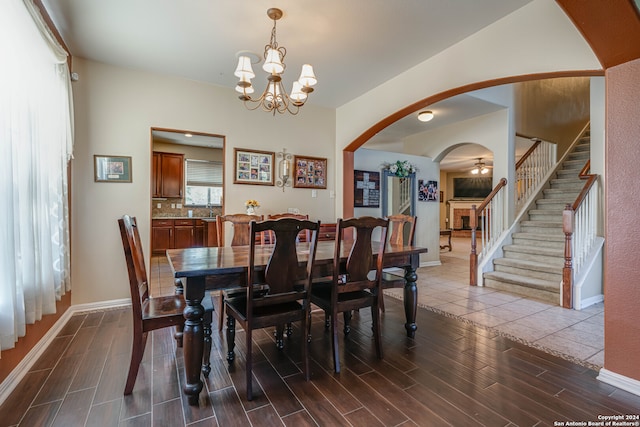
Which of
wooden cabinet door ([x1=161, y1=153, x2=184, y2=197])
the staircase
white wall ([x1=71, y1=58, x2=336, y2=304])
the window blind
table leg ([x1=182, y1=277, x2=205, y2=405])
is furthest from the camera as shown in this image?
the window blind

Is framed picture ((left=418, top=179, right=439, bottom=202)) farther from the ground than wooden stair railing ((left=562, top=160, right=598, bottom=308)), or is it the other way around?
framed picture ((left=418, top=179, right=439, bottom=202))

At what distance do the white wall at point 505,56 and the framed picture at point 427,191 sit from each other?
2.39 metres

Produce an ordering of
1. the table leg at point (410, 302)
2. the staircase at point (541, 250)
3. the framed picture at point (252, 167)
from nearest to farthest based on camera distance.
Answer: the table leg at point (410, 302)
the staircase at point (541, 250)
the framed picture at point (252, 167)

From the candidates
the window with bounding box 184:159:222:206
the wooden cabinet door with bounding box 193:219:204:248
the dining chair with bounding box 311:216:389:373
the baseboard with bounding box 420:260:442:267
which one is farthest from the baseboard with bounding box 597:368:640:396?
the window with bounding box 184:159:222:206

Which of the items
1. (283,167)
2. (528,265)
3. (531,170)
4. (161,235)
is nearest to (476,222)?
(528,265)

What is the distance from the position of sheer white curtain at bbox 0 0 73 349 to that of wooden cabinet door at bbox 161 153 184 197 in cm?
424

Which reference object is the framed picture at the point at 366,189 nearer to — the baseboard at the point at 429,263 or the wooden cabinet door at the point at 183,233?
the baseboard at the point at 429,263

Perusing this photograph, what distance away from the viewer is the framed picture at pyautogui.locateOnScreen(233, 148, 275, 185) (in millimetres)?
4133

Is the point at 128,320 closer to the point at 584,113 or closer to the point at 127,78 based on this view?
the point at 127,78

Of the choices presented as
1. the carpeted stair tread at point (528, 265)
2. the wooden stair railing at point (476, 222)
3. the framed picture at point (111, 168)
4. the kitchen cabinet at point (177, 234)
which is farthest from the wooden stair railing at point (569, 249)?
the kitchen cabinet at point (177, 234)

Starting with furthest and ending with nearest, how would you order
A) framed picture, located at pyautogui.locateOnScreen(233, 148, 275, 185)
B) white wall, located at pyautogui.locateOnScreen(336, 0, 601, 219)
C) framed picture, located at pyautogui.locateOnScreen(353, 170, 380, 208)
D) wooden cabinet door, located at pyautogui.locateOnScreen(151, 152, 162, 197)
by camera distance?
wooden cabinet door, located at pyautogui.locateOnScreen(151, 152, 162, 197) < framed picture, located at pyautogui.locateOnScreen(353, 170, 380, 208) < framed picture, located at pyautogui.locateOnScreen(233, 148, 275, 185) < white wall, located at pyautogui.locateOnScreen(336, 0, 601, 219)

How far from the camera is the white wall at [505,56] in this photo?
2203mm

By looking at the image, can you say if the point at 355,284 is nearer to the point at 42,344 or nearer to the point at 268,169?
the point at 42,344

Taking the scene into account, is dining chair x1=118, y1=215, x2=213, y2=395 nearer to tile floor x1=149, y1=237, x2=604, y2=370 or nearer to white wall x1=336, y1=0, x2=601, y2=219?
tile floor x1=149, y1=237, x2=604, y2=370
